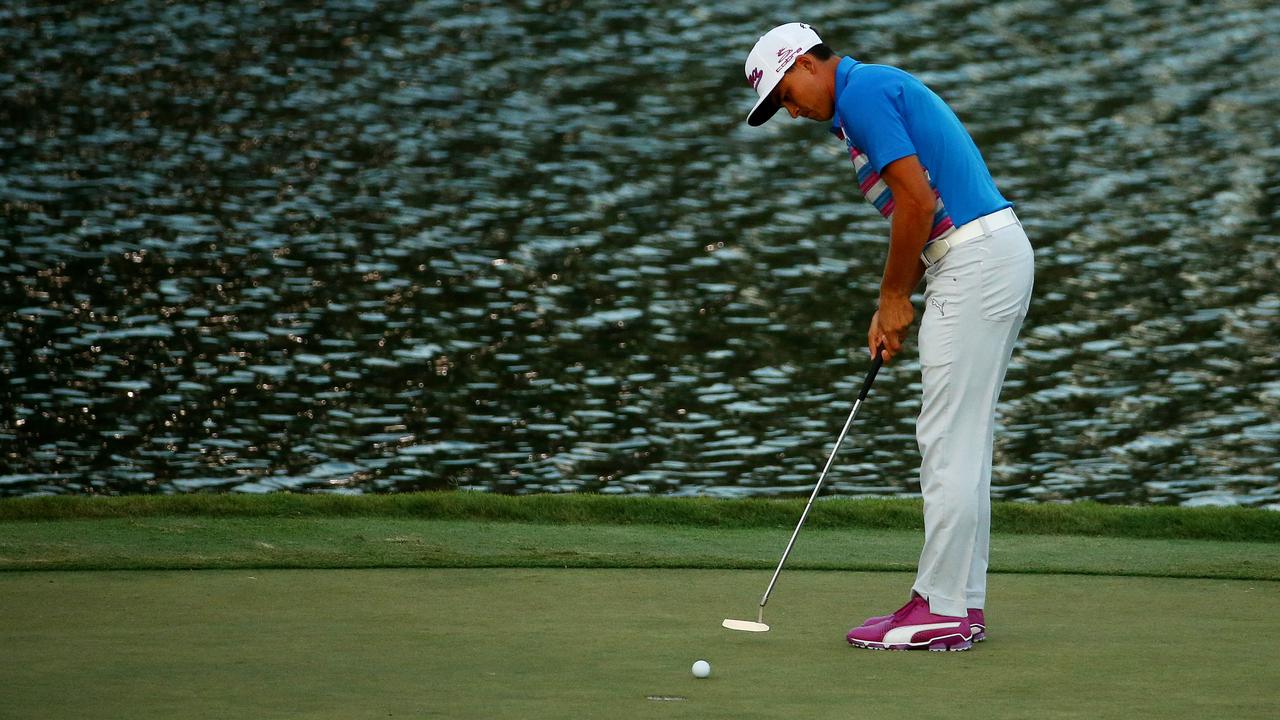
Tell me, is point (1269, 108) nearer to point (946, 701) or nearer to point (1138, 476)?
point (1138, 476)

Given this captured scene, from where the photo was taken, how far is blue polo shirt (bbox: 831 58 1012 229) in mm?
4613

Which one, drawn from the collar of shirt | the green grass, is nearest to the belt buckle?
the collar of shirt

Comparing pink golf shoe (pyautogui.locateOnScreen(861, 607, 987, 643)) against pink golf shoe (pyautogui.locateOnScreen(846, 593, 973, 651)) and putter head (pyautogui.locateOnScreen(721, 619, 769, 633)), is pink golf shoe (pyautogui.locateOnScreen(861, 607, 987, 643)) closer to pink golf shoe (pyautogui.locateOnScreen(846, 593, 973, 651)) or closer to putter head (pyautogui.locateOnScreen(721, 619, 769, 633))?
pink golf shoe (pyautogui.locateOnScreen(846, 593, 973, 651))

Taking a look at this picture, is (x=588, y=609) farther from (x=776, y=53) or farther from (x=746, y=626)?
(x=776, y=53)

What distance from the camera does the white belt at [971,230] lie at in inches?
187

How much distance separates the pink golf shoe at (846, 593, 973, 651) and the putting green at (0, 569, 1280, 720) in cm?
5

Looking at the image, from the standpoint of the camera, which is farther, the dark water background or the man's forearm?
the dark water background

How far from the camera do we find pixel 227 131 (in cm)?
1753

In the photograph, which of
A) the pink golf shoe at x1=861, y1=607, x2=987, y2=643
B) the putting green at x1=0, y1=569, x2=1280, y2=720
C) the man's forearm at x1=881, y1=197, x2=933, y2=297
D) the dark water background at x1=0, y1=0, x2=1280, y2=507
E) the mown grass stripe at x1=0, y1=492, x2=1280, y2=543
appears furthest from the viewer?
the dark water background at x1=0, y1=0, x2=1280, y2=507

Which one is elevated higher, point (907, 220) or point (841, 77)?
point (841, 77)

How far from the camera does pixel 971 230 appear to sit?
4742 millimetres

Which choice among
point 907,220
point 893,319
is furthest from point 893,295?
point 907,220

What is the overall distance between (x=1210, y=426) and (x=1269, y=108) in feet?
28.6

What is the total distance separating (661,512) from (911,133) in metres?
2.42
